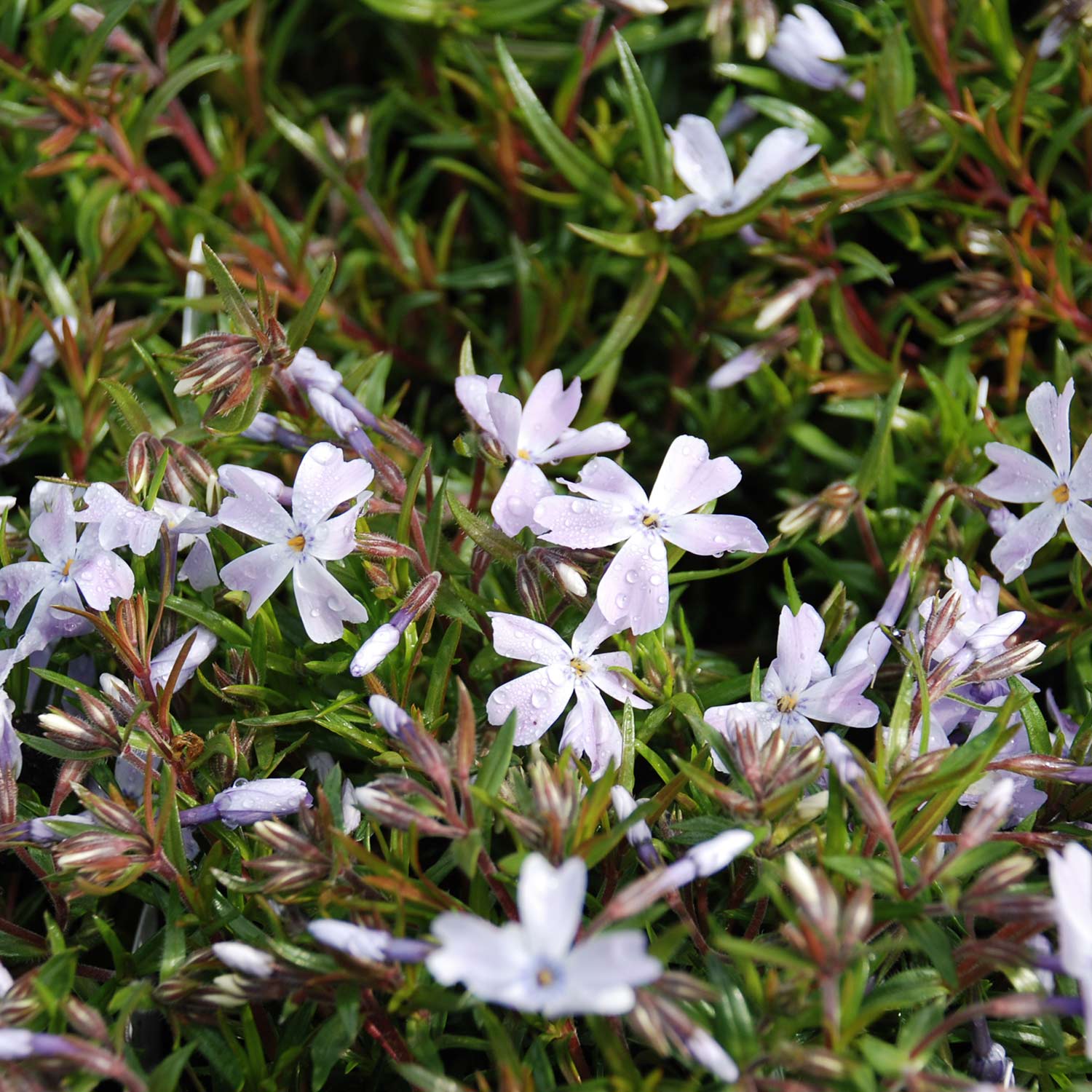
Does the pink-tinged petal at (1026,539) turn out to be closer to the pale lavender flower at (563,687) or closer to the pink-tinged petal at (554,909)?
the pale lavender flower at (563,687)

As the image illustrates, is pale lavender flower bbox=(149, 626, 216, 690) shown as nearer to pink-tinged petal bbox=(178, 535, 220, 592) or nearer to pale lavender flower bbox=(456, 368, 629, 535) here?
pink-tinged petal bbox=(178, 535, 220, 592)

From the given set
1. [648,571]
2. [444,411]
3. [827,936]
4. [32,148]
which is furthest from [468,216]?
[827,936]

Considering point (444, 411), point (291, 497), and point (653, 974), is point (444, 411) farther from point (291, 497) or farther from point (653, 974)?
point (653, 974)

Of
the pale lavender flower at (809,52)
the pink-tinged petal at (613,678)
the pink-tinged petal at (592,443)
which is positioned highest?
the pale lavender flower at (809,52)


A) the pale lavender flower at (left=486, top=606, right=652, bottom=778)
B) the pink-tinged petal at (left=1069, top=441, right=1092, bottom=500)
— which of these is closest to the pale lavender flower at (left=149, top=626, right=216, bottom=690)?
the pale lavender flower at (left=486, top=606, right=652, bottom=778)

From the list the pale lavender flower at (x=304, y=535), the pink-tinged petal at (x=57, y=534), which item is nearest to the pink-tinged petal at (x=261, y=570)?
the pale lavender flower at (x=304, y=535)

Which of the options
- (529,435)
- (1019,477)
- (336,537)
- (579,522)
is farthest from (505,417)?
(1019,477)

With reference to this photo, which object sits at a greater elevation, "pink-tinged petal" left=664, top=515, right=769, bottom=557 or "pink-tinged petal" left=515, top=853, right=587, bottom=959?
"pink-tinged petal" left=664, top=515, right=769, bottom=557
